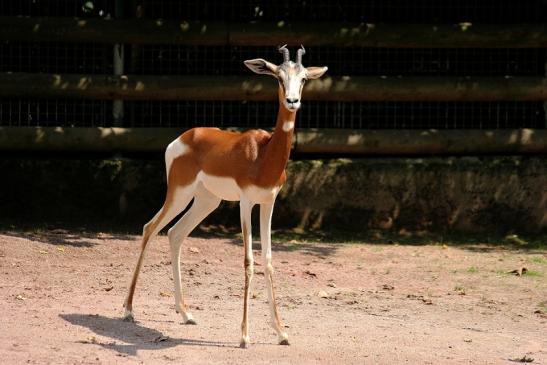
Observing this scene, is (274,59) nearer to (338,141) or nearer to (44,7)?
(338,141)

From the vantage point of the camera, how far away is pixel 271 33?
14.9 meters

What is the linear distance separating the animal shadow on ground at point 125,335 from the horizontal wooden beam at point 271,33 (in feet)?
20.7

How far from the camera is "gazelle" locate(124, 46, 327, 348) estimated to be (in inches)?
348

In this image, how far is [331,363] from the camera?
326 inches

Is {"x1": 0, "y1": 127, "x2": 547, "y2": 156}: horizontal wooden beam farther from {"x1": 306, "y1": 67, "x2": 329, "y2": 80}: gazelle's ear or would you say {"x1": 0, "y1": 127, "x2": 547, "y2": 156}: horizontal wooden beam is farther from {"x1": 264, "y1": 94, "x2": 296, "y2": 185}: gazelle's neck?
{"x1": 264, "y1": 94, "x2": 296, "y2": 185}: gazelle's neck

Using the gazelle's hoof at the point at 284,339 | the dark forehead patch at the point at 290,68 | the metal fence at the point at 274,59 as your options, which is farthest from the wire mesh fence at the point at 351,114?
the gazelle's hoof at the point at 284,339

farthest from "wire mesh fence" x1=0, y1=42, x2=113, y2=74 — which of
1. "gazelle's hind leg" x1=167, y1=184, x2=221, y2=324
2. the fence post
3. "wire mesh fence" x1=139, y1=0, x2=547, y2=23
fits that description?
"gazelle's hind leg" x1=167, y1=184, x2=221, y2=324

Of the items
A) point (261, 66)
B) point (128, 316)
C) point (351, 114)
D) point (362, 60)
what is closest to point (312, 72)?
point (261, 66)

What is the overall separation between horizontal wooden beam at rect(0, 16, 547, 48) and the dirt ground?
2.95 m

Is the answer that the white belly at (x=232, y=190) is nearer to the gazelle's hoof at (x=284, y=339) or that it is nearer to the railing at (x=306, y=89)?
the gazelle's hoof at (x=284, y=339)

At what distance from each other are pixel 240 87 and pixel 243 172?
5.90 metres

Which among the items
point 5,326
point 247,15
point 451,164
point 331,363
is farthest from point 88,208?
point 331,363

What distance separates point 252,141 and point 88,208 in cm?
611

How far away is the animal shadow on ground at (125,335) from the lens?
28.0ft
